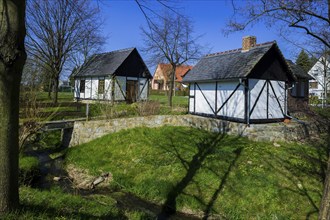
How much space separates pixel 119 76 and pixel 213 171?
1610 cm

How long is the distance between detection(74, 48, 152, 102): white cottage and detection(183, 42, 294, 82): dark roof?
7.32 m

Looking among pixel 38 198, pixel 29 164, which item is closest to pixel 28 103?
pixel 29 164

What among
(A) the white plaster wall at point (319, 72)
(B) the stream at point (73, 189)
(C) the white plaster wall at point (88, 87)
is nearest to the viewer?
(B) the stream at point (73, 189)

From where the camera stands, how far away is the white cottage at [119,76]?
2305 cm

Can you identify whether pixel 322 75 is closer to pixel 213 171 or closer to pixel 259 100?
pixel 259 100

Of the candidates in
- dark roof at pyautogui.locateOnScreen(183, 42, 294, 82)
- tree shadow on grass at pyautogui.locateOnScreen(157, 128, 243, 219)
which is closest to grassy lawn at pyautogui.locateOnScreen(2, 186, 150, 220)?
tree shadow on grass at pyautogui.locateOnScreen(157, 128, 243, 219)

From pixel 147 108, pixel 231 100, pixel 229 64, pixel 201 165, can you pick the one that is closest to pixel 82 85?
pixel 147 108

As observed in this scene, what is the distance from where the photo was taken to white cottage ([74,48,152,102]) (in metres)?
23.0

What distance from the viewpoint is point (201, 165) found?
9305mm

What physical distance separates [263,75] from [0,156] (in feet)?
43.9

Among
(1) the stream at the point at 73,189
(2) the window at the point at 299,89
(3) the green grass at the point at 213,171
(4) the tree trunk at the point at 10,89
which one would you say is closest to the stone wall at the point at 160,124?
(3) the green grass at the point at 213,171

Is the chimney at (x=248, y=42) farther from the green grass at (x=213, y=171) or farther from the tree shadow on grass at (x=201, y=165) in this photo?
the green grass at (x=213, y=171)

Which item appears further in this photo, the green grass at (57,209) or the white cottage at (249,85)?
the white cottage at (249,85)

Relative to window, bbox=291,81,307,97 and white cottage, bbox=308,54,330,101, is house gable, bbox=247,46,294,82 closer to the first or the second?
white cottage, bbox=308,54,330,101
